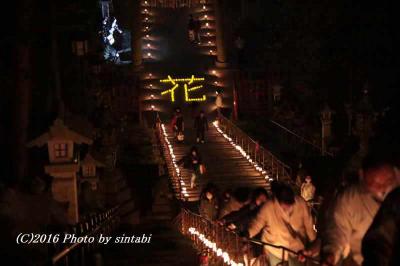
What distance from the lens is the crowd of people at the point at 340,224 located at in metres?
5.13

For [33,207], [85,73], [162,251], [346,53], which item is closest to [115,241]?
[162,251]

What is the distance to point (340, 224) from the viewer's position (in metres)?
6.53

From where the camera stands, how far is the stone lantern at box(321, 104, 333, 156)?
2656 cm

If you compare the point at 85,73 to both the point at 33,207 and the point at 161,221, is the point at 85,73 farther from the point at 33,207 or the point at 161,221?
the point at 33,207

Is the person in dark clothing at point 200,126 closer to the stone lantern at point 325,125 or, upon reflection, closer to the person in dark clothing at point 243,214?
the stone lantern at point 325,125

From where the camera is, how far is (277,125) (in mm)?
31578

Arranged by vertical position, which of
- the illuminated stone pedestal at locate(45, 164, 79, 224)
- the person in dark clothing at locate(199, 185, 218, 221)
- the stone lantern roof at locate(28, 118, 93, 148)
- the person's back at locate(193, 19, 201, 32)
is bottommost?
the person in dark clothing at locate(199, 185, 218, 221)

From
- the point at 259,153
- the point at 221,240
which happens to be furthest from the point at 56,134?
the point at 259,153

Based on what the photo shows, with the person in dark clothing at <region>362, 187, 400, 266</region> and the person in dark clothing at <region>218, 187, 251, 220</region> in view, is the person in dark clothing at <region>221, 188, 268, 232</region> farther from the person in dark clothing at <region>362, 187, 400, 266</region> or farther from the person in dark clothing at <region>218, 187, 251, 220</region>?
the person in dark clothing at <region>362, 187, 400, 266</region>

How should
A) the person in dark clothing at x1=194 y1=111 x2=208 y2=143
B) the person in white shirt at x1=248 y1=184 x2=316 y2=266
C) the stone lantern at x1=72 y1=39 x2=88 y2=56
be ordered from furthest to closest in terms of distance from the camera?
the person in dark clothing at x1=194 y1=111 x2=208 y2=143, the stone lantern at x1=72 y1=39 x2=88 y2=56, the person in white shirt at x1=248 y1=184 x2=316 y2=266

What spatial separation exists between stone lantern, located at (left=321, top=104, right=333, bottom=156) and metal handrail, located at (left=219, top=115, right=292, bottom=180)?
81.2 inches

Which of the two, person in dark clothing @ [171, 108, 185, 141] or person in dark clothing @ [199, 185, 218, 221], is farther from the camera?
person in dark clothing @ [171, 108, 185, 141]

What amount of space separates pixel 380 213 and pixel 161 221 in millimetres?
16323

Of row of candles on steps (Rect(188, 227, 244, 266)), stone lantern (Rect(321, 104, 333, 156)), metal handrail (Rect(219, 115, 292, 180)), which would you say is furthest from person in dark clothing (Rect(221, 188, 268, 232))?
stone lantern (Rect(321, 104, 333, 156))
